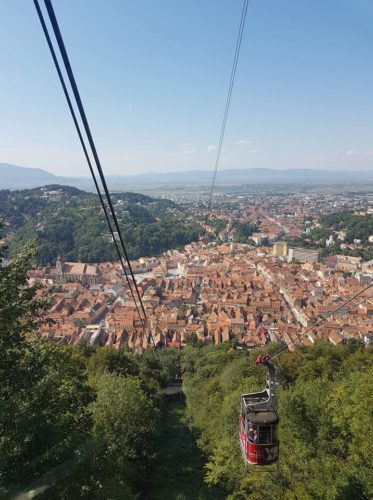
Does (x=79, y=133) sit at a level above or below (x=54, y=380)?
above

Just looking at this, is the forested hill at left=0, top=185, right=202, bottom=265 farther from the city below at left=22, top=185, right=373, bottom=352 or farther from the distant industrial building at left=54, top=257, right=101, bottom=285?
the distant industrial building at left=54, top=257, right=101, bottom=285

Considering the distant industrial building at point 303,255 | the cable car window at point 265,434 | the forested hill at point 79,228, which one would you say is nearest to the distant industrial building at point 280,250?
the distant industrial building at point 303,255

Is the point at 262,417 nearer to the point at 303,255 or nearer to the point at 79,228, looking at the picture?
the point at 303,255

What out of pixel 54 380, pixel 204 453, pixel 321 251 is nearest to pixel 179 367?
pixel 204 453

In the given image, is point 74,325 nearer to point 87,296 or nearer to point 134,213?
point 87,296

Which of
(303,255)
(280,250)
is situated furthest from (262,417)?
(280,250)

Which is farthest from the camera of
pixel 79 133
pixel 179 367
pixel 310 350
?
pixel 179 367

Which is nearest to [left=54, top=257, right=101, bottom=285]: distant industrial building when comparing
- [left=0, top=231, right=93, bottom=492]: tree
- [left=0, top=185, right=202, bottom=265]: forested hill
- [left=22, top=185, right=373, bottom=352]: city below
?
[left=22, top=185, right=373, bottom=352]: city below
